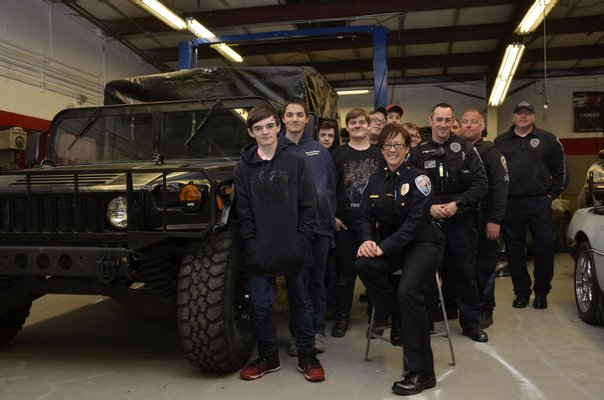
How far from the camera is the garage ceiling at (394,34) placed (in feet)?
35.6

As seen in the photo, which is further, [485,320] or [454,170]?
[485,320]

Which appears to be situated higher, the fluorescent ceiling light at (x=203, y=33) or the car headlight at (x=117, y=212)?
the fluorescent ceiling light at (x=203, y=33)

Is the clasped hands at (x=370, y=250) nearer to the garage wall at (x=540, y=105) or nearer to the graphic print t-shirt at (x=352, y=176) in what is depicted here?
the graphic print t-shirt at (x=352, y=176)

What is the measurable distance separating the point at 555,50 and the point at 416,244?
43.7 ft

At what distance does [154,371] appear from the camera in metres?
3.55

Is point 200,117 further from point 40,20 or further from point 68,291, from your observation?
point 40,20

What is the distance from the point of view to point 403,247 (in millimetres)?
3301

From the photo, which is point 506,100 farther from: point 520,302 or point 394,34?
point 520,302

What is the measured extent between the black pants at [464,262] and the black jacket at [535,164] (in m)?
1.24

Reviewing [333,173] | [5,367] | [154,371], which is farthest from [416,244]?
[5,367]

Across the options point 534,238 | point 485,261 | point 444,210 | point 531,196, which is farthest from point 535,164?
point 444,210

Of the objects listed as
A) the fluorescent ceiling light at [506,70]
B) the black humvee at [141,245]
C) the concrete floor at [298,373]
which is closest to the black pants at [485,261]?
the concrete floor at [298,373]

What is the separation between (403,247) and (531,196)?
239cm

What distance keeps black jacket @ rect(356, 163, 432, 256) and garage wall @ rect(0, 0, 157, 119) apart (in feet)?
26.8
